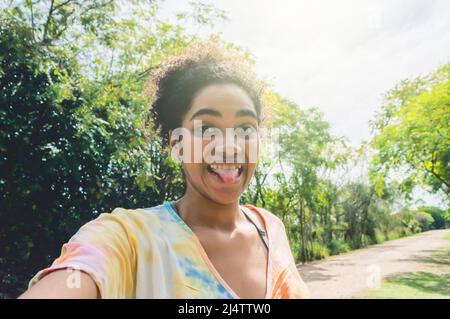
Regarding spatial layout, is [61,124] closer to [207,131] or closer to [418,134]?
[207,131]

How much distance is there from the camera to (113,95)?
6.88 metres

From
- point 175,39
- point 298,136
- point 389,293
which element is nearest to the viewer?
point 389,293

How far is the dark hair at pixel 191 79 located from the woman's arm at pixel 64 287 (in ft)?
2.45

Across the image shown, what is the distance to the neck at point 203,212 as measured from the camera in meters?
1.36

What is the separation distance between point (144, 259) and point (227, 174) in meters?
0.42

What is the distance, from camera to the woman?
988 mm

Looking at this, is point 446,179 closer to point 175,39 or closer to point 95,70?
point 175,39

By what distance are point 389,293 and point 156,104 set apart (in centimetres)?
775

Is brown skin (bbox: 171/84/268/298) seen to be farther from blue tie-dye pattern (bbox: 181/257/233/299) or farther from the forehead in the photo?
blue tie-dye pattern (bbox: 181/257/233/299)

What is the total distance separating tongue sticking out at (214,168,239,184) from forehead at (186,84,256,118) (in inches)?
8.1

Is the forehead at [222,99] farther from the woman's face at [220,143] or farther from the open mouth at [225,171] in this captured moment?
the open mouth at [225,171]

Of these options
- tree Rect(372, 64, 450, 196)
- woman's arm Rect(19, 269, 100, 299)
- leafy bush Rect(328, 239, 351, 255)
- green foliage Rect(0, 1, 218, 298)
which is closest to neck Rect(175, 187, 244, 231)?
woman's arm Rect(19, 269, 100, 299)

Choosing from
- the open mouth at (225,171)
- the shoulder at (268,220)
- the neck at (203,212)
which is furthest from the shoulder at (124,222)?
the shoulder at (268,220)
